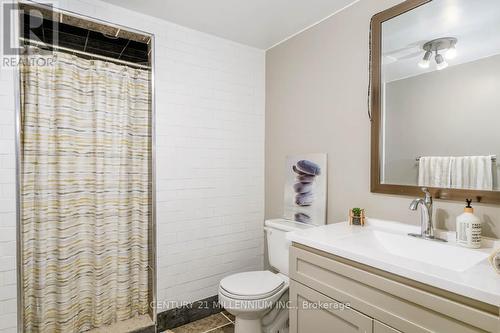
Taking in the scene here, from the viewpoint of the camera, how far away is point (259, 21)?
2.04 meters

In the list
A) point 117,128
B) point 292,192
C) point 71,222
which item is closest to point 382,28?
point 292,192

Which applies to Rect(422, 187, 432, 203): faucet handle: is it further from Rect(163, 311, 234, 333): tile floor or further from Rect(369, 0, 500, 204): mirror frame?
Rect(163, 311, 234, 333): tile floor

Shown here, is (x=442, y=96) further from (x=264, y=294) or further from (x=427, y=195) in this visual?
(x=264, y=294)

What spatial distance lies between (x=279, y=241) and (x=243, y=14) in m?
1.66

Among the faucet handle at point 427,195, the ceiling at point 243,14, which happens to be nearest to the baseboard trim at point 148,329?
the faucet handle at point 427,195

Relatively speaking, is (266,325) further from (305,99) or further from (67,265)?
(305,99)

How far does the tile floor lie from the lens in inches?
80.7

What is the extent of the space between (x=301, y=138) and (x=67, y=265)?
189cm

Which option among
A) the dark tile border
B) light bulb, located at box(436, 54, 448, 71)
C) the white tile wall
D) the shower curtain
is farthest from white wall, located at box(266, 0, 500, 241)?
the shower curtain

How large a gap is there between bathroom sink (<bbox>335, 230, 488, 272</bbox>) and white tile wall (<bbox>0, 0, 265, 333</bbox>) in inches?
46.7

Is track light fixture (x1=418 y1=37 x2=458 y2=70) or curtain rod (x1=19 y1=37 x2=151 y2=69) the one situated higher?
curtain rod (x1=19 y1=37 x2=151 y2=69)

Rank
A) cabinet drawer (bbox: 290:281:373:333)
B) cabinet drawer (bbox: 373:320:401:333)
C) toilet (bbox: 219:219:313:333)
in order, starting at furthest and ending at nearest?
toilet (bbox: 219:219:313:333) → cabinet drawer (bbox: 290:281:373:333) → cabinet drawer (bbox: 373:320:401:333)

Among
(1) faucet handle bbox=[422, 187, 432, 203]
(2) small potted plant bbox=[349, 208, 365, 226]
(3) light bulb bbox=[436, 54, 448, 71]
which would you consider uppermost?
(3) light bulb bbox=[436, 54, 448, 71]

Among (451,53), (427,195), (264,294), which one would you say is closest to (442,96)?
(451,53)
